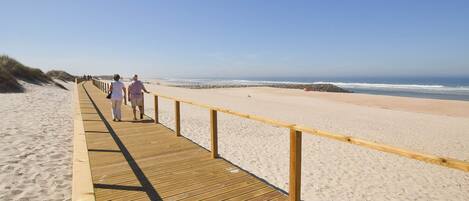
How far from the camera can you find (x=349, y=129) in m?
12.5

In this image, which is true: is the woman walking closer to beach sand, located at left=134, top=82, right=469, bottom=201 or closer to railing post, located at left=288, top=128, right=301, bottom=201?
beach sand, located at left=134, top=82, right=469, bottom=201

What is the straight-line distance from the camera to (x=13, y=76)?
2308 centimetres

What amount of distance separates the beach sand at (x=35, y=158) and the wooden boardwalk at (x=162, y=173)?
0.66m

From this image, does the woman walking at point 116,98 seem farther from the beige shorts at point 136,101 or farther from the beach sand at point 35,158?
the beach sand at point 35,158

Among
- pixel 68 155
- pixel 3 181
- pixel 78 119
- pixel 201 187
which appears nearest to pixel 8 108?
pixel 78 119

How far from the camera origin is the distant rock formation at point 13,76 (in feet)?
64.2

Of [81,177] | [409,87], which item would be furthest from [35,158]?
[409,87]

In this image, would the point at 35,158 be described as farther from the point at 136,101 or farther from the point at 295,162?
the point at 295,162

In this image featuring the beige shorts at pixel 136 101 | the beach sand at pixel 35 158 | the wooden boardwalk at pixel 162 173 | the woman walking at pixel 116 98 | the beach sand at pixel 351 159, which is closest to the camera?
the wooden boardwalk at pixel 162 173

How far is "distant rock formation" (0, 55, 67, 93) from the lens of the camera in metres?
19.6

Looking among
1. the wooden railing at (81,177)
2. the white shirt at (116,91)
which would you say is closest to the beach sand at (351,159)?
the white shirt at (116,91)

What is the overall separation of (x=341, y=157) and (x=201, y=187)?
205 inches

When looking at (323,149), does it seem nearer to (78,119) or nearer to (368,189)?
(368,189)

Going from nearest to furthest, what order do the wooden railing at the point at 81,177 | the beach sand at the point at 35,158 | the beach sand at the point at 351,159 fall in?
the wooden railing at the point at 81,177
the beach sand at the point at 35,158
the beach sand at the point at 351,159
